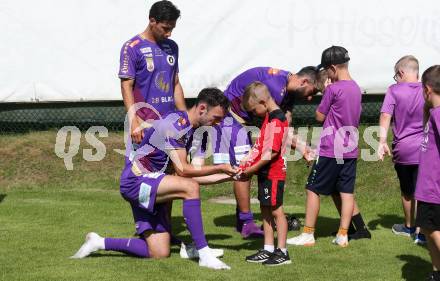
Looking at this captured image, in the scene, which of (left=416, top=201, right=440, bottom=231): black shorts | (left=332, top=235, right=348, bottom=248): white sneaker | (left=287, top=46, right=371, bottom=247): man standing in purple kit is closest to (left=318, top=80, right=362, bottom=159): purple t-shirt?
(left=287, top=46, right=371, bottom=247): man standing in purple kit

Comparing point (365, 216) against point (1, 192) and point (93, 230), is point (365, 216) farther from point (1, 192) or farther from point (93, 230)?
point (1, 192)

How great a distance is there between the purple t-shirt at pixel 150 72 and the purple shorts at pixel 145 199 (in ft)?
2.67

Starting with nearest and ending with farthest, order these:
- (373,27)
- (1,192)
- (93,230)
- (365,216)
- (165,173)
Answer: (165,173) → (93,230) → (365,216) → (1,192) → (373,27)

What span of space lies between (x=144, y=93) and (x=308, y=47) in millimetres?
4969

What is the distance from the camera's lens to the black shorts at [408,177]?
7.38 meters

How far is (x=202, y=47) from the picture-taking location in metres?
11.6

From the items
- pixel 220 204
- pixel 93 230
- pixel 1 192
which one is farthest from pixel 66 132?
pixel 93 230

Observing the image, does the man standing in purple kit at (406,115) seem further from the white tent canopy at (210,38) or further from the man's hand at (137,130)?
the white tent canopy at (210,38)

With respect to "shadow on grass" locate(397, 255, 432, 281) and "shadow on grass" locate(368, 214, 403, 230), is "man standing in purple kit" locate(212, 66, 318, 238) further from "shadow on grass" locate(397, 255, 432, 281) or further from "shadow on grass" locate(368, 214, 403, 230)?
"shadow on grass" locate(397, 255, 432, 281)

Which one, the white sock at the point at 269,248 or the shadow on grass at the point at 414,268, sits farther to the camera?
the white sock at the point at 269,248

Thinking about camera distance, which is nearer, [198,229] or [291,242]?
[198,229]

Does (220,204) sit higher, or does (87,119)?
(87,119)

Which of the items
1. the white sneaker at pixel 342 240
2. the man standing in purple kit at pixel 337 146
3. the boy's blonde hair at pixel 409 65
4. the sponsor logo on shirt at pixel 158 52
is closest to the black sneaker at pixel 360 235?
the man standing in purple kit at pixel 337 146

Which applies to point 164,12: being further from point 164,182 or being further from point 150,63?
point 164,182
